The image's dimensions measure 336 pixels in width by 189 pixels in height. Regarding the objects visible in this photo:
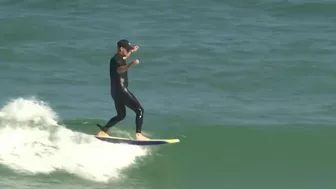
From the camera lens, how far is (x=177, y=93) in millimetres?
18797

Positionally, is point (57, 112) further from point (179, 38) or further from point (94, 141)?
point (179, 38)

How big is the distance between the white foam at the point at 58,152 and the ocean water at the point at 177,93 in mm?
18

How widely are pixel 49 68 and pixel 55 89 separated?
237cm

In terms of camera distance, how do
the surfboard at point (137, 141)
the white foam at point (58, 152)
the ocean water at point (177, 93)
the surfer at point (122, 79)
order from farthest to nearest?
the ocean water at point (177, 93)
the white foam at point (58, 152)
the surfboard at point (137, 141)
the surfer at point (122, 79)

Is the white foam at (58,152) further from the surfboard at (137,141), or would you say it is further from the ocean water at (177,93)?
the surfboard at (137,141)

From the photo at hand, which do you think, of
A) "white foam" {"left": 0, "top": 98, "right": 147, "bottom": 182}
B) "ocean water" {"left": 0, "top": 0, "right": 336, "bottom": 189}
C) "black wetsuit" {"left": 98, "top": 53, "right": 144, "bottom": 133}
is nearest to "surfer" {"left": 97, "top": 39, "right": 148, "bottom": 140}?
"black wetsuit" {"left": 98, "top": 53, "right": 144, "bottom": 133}

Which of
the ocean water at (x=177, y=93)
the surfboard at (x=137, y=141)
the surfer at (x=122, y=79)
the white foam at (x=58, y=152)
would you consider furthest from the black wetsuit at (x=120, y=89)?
the ocean water at (x=177, y=93)

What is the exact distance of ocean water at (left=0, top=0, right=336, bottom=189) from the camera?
13.5 meters

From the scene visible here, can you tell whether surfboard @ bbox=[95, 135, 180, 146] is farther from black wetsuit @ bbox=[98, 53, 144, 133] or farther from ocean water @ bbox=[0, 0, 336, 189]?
ocean water @ bbox=[0, 0, 336, 189]

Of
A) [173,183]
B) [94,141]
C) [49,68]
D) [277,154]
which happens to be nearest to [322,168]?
[277,154]

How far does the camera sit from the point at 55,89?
753 inches

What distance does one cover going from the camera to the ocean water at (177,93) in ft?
44.3

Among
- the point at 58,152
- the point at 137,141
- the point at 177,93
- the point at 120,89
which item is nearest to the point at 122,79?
the point at 120,89

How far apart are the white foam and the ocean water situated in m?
0.02
